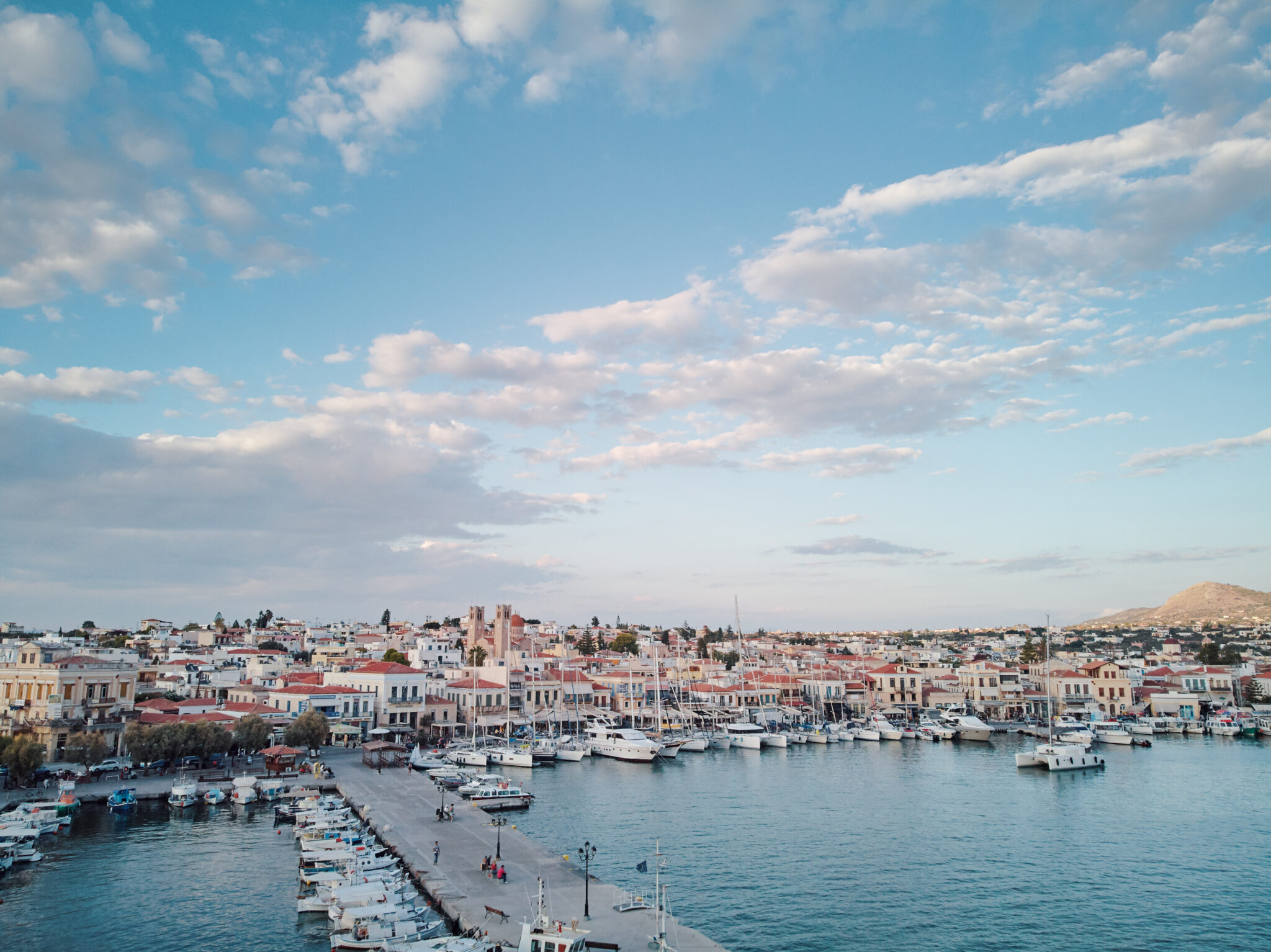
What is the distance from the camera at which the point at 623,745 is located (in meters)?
59.6

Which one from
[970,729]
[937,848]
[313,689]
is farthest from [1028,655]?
[313,689]

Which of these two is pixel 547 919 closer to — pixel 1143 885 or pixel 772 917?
pixel 772 917

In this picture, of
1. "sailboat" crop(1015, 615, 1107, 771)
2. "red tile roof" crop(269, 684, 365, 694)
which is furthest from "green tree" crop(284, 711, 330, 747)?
"sailboat" crop(1015, 615, 1107, 771)

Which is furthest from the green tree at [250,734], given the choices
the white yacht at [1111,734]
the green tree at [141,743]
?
the white yacht at [1111,734]

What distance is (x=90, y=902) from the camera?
23.9m

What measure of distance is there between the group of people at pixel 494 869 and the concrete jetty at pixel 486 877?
198mm

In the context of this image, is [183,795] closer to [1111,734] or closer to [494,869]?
[494,869]

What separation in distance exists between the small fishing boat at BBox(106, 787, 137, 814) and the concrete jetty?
30.1ft

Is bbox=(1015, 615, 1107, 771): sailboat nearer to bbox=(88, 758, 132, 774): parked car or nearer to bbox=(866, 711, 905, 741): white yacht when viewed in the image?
bbox=(866, 711, 905, 741): white yacht

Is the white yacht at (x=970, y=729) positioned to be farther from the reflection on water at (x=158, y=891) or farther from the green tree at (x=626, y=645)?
the green tree at (x=626, y=645)

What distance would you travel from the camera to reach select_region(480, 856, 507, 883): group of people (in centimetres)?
2388

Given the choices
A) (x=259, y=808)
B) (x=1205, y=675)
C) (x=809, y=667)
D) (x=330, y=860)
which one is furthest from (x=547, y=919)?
(x=1205, y=675)

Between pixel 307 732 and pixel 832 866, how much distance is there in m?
33.4

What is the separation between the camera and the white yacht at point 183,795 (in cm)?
3731
